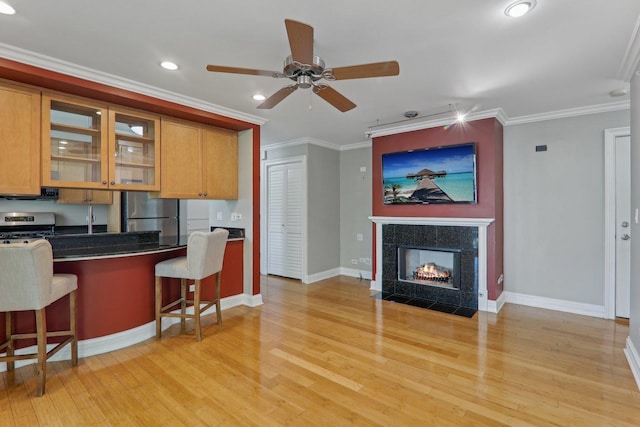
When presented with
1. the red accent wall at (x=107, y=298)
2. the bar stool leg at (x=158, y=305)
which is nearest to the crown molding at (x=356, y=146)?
the red accent wall at (x=107, y=298)

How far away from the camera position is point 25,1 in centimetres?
186

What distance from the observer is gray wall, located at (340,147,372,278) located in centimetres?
571

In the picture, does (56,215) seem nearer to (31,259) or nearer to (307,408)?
(31,259)

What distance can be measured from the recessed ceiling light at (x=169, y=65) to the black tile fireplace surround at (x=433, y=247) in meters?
3.32

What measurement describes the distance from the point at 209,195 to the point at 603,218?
4.68 meters

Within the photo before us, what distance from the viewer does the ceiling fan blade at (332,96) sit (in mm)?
2367

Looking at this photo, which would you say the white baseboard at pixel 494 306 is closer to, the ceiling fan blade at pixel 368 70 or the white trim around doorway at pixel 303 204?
the white trim around doorway at pixel 303 204

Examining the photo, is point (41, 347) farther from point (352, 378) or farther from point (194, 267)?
point (352, 378)

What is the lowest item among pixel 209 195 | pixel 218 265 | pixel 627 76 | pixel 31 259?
pixel 218 265

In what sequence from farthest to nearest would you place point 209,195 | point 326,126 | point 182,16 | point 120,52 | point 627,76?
point 326,126, point 209,195, point 627,76, point 120,52, point 182,16

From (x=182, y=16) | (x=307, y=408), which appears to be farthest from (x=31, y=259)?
(x=307, y=408)

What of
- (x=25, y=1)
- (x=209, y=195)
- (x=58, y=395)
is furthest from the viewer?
(x=209, y=195)

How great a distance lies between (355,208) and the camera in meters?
5.86

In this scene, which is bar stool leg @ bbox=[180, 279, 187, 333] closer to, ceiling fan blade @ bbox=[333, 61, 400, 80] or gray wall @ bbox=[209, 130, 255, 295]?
gray wall @ bbox=[209, 130, 255, 295]
